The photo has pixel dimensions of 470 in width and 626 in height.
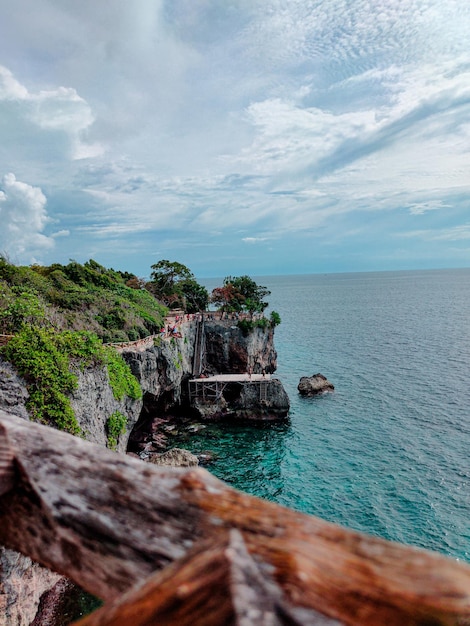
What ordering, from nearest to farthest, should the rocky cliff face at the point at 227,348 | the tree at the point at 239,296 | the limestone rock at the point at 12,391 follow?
the limestone rock at the point at 12,391 → the rocky cliff face at the point at 227,348 → the tree at the point at 239,296

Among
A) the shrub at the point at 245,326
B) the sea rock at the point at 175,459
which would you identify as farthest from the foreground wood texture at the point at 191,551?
the shrub at the point at 245,326

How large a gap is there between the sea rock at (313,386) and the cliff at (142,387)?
5262mm

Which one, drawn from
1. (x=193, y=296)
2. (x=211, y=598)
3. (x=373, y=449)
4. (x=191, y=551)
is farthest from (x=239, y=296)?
(x=211, y=598)

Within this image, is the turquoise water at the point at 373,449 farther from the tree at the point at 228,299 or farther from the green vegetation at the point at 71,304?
the tree at the point at 228,299

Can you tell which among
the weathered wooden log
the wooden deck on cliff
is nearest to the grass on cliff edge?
the weathered wooden log

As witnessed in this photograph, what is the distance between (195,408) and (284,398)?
26.6ft

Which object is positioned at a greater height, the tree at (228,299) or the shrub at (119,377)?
the tree at (228,299)

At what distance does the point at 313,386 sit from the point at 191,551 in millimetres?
39728

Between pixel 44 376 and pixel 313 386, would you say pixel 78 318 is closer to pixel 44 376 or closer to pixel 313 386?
pixel 44 376

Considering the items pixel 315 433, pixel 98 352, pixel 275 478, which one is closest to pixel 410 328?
pixel 315 433

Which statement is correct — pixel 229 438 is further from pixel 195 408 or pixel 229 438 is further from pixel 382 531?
pixel 382 531

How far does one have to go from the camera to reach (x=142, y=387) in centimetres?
2570

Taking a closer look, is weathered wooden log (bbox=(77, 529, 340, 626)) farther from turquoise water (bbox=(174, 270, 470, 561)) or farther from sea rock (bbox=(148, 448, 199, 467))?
sea rock (bbox=(148, 448, 199, 467))

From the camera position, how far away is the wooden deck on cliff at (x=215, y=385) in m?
34.6
